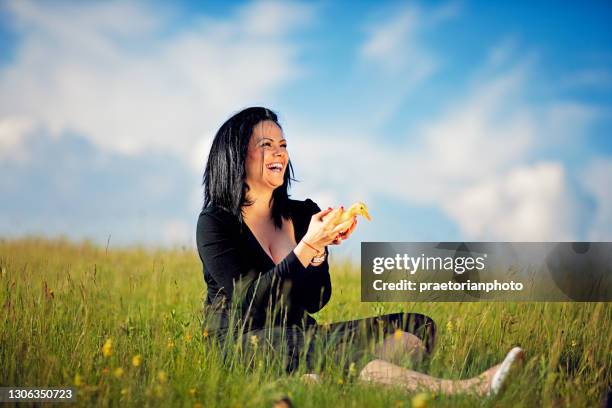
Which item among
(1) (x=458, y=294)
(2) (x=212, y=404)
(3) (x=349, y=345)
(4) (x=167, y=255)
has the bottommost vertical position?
(2) (x=212, y=404)

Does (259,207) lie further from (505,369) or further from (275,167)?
(505,369)

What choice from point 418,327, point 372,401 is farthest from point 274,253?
point 372,401

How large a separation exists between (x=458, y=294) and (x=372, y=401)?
3526 mm

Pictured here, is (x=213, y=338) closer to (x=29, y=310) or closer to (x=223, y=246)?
(x=223, y=246)

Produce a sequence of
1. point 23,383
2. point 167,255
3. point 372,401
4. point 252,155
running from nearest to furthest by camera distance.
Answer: point 372,401
point 23,383
point 252,155
point 167,255

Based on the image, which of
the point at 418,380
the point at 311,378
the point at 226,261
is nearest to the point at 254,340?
the point at 311,378

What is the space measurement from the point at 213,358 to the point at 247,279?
1.73ft

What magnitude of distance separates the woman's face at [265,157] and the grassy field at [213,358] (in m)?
1.08

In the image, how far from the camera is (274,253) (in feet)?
13.7

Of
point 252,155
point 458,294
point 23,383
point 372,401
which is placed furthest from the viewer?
point 458,294

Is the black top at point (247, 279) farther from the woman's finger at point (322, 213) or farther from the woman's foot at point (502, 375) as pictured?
the woman's foot at point (502, 375)

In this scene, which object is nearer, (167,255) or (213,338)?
(213,338)

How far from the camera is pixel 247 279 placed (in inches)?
147

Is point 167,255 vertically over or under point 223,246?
over
